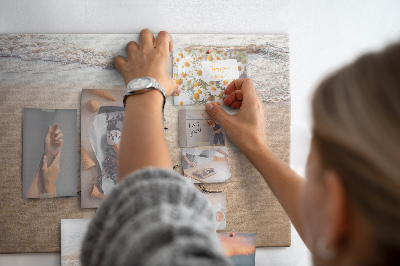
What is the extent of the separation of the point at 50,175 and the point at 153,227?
0.56 m

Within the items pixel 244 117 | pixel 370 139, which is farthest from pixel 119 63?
pixel 370 139

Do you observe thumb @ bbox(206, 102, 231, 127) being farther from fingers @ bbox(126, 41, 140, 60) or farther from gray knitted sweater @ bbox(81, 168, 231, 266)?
gray knitted sweater @ bbox(81, 168, 231, 266)

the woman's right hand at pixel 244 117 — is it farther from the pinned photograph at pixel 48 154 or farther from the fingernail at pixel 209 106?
the pinned photograph at pixel 48 154

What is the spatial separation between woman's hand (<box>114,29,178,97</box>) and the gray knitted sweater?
1.28ft

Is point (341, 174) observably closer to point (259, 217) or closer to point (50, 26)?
point (259, 217)

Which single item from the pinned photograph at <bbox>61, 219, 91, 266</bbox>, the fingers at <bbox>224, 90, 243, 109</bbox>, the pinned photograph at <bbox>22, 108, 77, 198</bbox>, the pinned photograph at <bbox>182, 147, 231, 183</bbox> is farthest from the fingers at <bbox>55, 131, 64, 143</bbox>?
the fingers at <bbox>224, 90, 243, 109</bbox>

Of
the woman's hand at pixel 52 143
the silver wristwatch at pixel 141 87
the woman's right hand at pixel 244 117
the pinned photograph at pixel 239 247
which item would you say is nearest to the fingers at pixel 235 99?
the woman's right hand at pixel 244 117

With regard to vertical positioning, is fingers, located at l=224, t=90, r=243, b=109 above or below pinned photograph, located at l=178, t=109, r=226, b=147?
above

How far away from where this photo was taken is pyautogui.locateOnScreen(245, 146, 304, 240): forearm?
79 centimetres

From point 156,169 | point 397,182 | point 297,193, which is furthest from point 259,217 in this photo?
point 397,182

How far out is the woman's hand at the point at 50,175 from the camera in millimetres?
853

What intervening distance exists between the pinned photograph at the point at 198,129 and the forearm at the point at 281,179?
96 millimetres

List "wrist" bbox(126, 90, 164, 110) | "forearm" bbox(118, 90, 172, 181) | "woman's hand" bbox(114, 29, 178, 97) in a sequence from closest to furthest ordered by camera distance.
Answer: "forearm" bbox(118, 90, 172, 181) < "wrist" bbox(126, 90, 164, 110) < "woman's hand" bbox(114, 29, 178, 97)

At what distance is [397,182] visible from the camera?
0.32m
